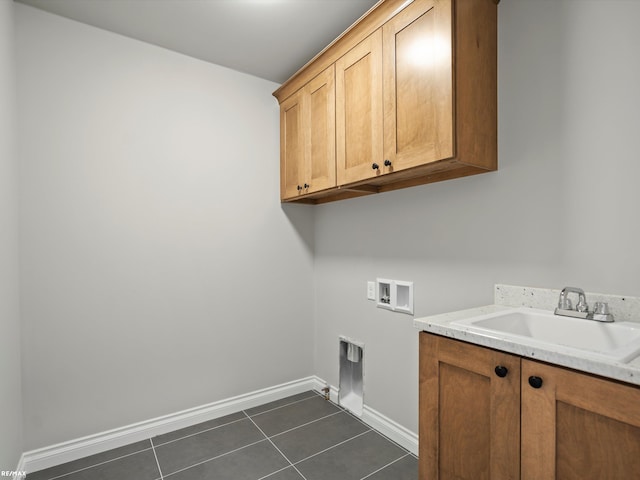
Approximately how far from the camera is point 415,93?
1.54 meters

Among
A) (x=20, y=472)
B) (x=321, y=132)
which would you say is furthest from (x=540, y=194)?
(x=20, y=472)

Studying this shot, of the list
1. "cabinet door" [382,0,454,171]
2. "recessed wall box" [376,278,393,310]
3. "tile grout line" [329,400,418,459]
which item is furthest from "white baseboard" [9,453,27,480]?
"cabinet door" [382,0,454,171]

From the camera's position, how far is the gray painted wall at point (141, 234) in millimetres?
1887

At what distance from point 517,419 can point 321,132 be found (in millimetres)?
1797

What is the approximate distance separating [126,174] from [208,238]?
64cm

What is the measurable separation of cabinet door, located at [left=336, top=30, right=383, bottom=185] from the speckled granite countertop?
2.70ft

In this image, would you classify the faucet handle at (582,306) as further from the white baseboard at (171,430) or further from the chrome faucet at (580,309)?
the white baseboard at (171,430)

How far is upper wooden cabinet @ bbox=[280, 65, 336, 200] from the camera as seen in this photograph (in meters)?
2.09

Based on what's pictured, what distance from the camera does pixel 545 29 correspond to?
1.42 metres

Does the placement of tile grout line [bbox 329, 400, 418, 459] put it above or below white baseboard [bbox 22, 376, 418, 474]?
below

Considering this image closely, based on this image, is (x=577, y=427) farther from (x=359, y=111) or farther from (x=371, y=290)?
(x=359, y=111)

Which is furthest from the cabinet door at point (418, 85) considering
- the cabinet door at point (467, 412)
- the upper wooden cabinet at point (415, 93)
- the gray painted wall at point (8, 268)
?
the gray painted wall at point (8, 268)

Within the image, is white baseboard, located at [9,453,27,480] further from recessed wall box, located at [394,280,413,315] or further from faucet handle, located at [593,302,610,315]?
faucet handle, located at [593,302,610,315]

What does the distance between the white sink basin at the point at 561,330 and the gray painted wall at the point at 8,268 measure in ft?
6.38
